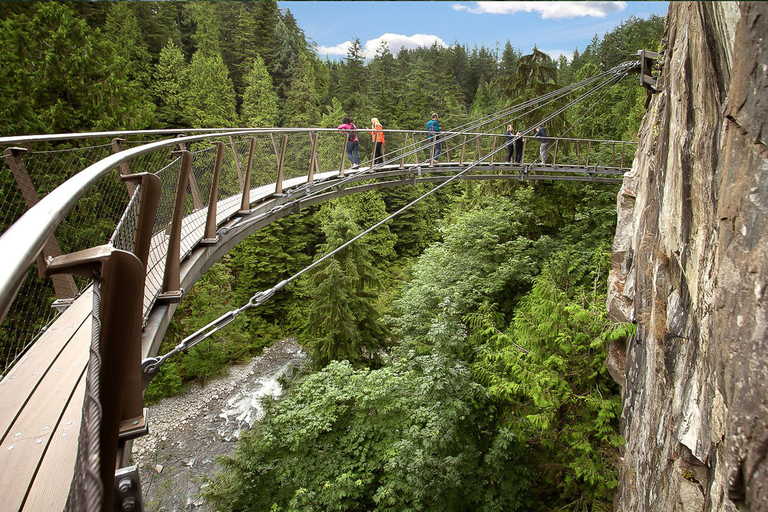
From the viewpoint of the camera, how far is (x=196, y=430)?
14.2 meters

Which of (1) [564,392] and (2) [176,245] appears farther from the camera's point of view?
(1) [564,392]

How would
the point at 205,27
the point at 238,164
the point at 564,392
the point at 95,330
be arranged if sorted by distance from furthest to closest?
the point at 205,27 → the point at 564,392 → the point at 238,164 → the point at 95,330

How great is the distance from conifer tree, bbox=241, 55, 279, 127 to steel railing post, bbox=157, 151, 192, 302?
957 inches

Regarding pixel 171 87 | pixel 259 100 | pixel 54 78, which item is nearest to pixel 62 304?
pixel 54 78

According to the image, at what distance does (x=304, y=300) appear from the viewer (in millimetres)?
21844

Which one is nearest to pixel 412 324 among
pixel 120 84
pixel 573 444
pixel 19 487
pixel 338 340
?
pixel 338 340

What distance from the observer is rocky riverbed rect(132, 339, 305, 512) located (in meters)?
11.5

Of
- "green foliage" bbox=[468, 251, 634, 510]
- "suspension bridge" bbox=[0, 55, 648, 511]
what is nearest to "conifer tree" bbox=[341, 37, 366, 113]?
"green foliage" bbox=[468, 251, 634, 510]

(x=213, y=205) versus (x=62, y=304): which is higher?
(x=213, y=205)

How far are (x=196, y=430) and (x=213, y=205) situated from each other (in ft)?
42.2

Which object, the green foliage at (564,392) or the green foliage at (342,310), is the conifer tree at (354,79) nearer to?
the green foliage at (342,310)

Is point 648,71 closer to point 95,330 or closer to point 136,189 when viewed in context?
point 136,189

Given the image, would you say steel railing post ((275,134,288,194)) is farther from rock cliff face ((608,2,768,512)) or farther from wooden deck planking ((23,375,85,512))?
rock cliff face ((608,2,768,512))

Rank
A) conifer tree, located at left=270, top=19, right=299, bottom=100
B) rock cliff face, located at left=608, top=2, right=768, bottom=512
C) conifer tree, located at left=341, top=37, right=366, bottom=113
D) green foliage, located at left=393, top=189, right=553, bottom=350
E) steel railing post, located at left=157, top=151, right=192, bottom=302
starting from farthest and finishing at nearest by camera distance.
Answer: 1. conifer tree, located at left=341, top=37, right=366, bottom=113
2. conifer tree, located at left=270, top=19, right=299, bottom=100
3. green foliage, located at left=393, top=189, right=553, bottom=350
4. steel railing post, located at left=157, top=151, right=192, bottom=302
5. rock cliff face, located at left=608, top=2, right=768, bottom=512
